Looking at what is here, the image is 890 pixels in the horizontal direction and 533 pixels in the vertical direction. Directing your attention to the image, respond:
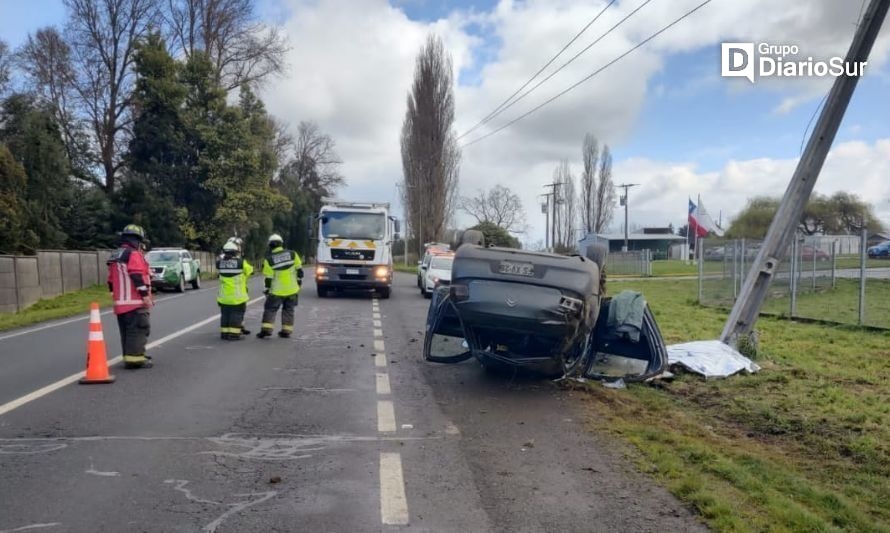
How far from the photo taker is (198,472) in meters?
5.12

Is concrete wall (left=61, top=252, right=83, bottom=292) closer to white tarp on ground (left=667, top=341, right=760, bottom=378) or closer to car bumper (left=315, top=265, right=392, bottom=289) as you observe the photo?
car bumper (left=315, top=265, right=392, bottom=289)

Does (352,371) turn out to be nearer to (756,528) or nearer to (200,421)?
(200,421)

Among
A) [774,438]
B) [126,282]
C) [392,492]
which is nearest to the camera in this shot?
[392,492]

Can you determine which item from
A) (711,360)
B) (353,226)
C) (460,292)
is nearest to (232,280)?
(460,292)

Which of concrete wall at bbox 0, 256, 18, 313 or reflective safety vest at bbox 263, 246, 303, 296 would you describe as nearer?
reflective safety vest at bbox 263, 246, 303, 296

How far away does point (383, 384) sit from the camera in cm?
852

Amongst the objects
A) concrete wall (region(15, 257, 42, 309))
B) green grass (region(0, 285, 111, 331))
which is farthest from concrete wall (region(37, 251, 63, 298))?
concrete wall (region(15, 257, 42, 309))

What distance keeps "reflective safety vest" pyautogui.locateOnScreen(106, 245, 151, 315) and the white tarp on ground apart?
267 inches

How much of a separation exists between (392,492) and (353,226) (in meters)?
17.5

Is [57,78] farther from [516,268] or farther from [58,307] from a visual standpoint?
[516,268]

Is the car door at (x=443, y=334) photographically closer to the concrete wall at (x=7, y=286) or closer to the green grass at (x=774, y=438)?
the green grass at (x=774, y=438)

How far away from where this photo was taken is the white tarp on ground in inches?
362

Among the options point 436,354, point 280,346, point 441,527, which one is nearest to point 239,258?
point 280,346

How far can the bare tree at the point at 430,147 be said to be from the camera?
176ft
